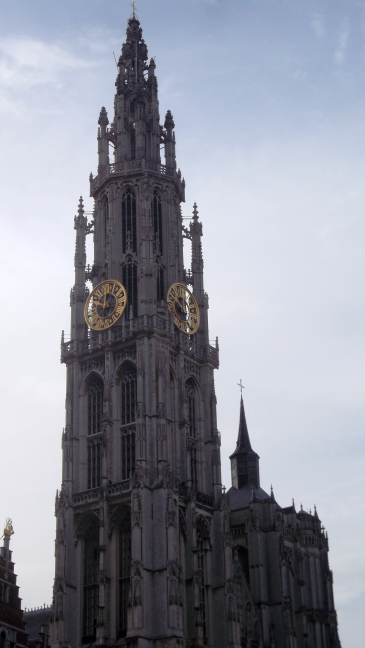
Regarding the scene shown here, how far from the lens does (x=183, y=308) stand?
100750 millimetres

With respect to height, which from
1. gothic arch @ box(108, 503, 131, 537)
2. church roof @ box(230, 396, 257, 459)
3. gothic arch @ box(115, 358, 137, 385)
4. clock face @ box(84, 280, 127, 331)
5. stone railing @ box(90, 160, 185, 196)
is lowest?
gothic arch @ box(108, 503, 131, 537)

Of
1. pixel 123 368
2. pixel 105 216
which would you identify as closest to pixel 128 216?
pixel 105 216

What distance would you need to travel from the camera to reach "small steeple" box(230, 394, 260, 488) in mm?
115188

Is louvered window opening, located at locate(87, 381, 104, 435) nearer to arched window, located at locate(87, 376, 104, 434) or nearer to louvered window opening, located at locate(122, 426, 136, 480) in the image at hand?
arched window, located at locate(87, 376, 104, 434)

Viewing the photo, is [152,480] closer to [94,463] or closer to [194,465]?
[94,463]

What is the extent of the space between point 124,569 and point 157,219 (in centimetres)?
3434

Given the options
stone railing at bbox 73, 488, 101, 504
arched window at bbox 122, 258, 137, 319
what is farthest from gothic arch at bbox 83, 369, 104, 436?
arched window at bbox 122, 258, 137, 319

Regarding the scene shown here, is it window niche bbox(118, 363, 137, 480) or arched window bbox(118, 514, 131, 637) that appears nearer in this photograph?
arched window bbox(118, 514, 131, 637)

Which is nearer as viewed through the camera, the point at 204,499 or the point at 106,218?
the point at 204,499

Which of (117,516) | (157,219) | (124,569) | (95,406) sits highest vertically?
(157,219)

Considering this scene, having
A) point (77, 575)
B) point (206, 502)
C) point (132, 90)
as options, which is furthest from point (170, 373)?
point (132, 90)

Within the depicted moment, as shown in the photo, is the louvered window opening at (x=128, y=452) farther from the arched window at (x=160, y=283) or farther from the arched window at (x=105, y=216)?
the arched window at (x=105, y=216)

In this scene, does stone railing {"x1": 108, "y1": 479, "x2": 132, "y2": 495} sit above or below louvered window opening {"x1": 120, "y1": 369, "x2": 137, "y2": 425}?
below

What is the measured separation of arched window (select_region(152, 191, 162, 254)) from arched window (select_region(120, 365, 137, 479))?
1364 centimetres
